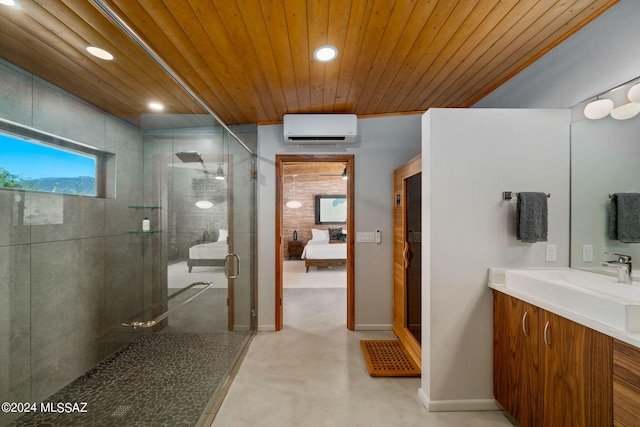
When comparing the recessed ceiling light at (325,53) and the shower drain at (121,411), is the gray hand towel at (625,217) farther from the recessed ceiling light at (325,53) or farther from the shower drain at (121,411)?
the shower drain at (121,411)

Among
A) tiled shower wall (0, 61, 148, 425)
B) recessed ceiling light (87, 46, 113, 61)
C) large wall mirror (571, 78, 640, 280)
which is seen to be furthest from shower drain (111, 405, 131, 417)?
large wall mirror (571, 78, 640, 280)

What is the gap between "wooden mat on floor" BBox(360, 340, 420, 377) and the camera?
2330 mm

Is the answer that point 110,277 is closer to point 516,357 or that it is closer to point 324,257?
point 516,357

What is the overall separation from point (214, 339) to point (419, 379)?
67.1 inches

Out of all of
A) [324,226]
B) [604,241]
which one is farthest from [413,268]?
[324,226]

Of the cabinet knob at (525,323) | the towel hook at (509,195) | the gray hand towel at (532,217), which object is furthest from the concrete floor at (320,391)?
the towel hook at (509,195)

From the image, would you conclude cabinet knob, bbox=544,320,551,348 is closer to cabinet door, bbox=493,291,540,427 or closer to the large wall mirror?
cabinet door, bbox=493,291,540,427

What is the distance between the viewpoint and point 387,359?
2.56 metres

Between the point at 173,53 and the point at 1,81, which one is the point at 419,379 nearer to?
the point at 1,81

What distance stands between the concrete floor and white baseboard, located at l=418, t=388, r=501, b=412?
0.03 metres

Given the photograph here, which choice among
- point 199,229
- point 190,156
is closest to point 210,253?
point 199,229

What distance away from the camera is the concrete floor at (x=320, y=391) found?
6.01ft

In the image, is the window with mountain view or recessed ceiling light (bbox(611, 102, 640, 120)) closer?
the window with mountain view

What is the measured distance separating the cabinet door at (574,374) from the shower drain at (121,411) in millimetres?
2041
